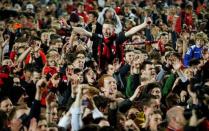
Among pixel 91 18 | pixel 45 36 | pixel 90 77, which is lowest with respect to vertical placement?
pixel 90 77

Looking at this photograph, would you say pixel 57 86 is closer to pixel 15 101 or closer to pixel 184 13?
pixel 15 101

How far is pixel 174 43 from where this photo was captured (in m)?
15.1

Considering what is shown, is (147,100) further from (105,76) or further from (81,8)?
(81,8)

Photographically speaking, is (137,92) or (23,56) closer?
(137,92)

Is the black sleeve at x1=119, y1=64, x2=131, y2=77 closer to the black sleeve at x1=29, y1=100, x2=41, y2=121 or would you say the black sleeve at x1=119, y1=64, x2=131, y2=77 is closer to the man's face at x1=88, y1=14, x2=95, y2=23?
the black sleeve at x1=29, y1=100, x2=41, y2=121

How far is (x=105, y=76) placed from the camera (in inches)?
362

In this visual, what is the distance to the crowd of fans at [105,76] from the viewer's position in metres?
7.67

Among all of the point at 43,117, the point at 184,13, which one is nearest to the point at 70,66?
the point at 43,117

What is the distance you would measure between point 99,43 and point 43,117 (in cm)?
408

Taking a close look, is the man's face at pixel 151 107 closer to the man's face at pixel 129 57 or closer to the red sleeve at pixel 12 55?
the man's face at pixel 129 57

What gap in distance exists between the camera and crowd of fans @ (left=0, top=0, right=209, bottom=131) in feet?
25.2

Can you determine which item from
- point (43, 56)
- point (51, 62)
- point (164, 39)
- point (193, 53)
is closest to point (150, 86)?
point (51, 62)

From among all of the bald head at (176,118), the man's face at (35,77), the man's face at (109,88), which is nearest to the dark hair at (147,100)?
the man's face at (109,88)

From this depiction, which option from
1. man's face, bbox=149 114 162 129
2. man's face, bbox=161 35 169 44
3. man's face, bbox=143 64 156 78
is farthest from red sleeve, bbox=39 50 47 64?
man's face, bbox=149 114 162 129
